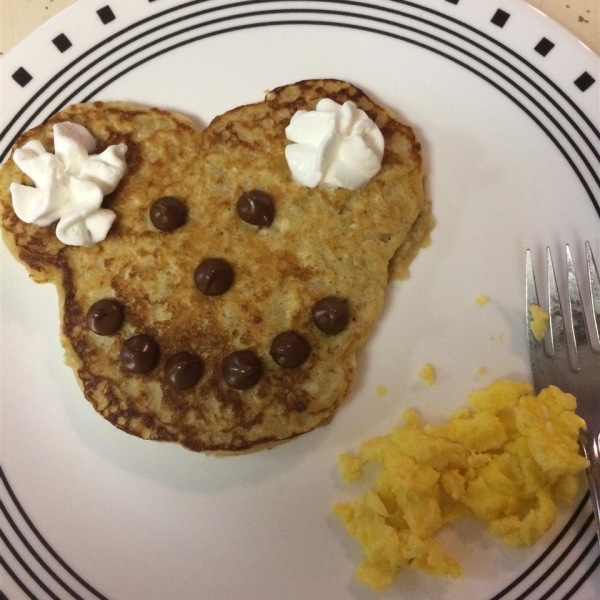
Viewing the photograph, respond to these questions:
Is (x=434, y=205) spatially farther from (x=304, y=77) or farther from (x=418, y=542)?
(x=418, y=542)

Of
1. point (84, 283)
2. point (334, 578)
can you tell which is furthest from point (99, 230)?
point (334, 578)

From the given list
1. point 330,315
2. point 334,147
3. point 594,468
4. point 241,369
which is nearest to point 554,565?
point 594,468

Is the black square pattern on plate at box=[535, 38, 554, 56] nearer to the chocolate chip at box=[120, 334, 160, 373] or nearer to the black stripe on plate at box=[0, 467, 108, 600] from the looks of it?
the chocolate chip at box=[120, 334, 160, 373]

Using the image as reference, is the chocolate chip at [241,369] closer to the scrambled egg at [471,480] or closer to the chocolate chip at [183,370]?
the chocolate chip at [183,370]

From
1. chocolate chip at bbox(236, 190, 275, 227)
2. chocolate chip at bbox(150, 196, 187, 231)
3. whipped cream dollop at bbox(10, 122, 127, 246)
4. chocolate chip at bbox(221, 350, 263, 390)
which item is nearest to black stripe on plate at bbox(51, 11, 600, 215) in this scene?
whipped cream dollop at bbox(10, 122, 127, 246)

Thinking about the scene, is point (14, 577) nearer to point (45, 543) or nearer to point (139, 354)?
point (45, 543)

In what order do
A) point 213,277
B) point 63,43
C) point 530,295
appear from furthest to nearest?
point 63,43
point 530,295
point 213,277
